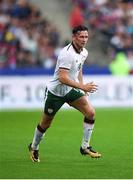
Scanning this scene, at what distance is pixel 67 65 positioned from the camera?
39.0 feet

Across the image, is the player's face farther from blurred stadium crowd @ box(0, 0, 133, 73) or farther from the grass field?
blurred stadium crowd @ box(0, 0, 133, 73)

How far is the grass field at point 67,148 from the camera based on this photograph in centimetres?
1076

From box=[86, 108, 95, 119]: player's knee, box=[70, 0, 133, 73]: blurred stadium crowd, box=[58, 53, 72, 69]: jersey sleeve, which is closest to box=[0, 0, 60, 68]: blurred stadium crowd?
box=[70, 0, 133, 73]: blurred stadium crowd

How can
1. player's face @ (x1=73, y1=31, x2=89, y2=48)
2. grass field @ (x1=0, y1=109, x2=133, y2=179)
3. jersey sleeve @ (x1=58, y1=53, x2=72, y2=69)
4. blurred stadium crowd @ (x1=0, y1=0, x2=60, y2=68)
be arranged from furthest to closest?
1. blurred stadium crowd @ (x1=0, y1=0, x2=60, y2=68)
2. player's face @ (x1=73, y1=31, x2=89, y2=48)
3. jersey sleeve @ (x1=58, y1=53, x2=72, y2=69)
4. grass field @ (x1=0, y1=109, x2=133, y2=179)

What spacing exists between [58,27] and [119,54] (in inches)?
124

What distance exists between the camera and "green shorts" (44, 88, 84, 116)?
12.1m

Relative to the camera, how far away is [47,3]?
28859mm

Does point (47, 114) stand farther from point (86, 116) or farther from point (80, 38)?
point (80, 38)

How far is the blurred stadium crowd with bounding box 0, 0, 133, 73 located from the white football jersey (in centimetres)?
1329

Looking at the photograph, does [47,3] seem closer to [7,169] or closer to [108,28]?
[108,28]

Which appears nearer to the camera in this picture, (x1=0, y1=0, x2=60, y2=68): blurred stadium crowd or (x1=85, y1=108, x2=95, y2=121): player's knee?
(x1=85, y1=108, x2=95, y2=121): player's knee

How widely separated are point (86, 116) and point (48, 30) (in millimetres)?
15249

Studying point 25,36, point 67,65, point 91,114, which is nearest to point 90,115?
point 91,114

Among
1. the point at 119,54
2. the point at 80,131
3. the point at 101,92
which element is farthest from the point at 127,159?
the point at 119,54
